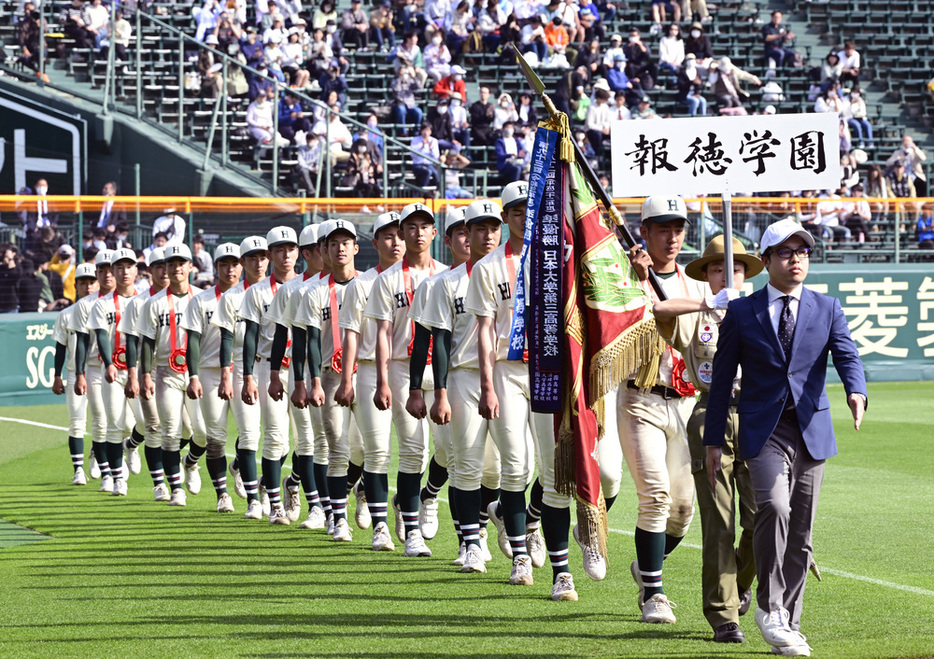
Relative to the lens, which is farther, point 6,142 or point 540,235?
point 6,142

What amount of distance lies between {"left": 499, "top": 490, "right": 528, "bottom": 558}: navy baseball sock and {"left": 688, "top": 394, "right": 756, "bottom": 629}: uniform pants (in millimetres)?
1726

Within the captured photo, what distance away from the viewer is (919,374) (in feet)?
86.6

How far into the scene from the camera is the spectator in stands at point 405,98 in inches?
1122

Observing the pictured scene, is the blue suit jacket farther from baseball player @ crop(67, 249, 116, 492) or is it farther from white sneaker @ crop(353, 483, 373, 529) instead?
baseball player @ crop(67, 249, 116, 492)

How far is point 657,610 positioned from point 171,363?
7.54 metres

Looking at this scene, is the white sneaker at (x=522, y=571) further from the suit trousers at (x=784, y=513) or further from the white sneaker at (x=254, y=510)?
the white sneaker at (x=254, y=510)

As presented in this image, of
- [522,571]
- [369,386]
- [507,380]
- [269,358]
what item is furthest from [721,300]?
[269,358]

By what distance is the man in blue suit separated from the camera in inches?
255

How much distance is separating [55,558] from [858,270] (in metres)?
18.8

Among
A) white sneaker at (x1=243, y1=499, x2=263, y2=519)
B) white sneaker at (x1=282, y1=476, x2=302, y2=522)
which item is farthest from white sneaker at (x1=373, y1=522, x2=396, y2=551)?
white sneaker at (x1=243, y1=499, x2=263, y2=519)

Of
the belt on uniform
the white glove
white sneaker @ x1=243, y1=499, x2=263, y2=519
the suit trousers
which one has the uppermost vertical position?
the white glove

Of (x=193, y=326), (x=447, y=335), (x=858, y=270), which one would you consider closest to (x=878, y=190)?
(x=858, y=270)

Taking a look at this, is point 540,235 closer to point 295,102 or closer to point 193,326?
point 193,326

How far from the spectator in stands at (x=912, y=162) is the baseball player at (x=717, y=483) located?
23.3m
